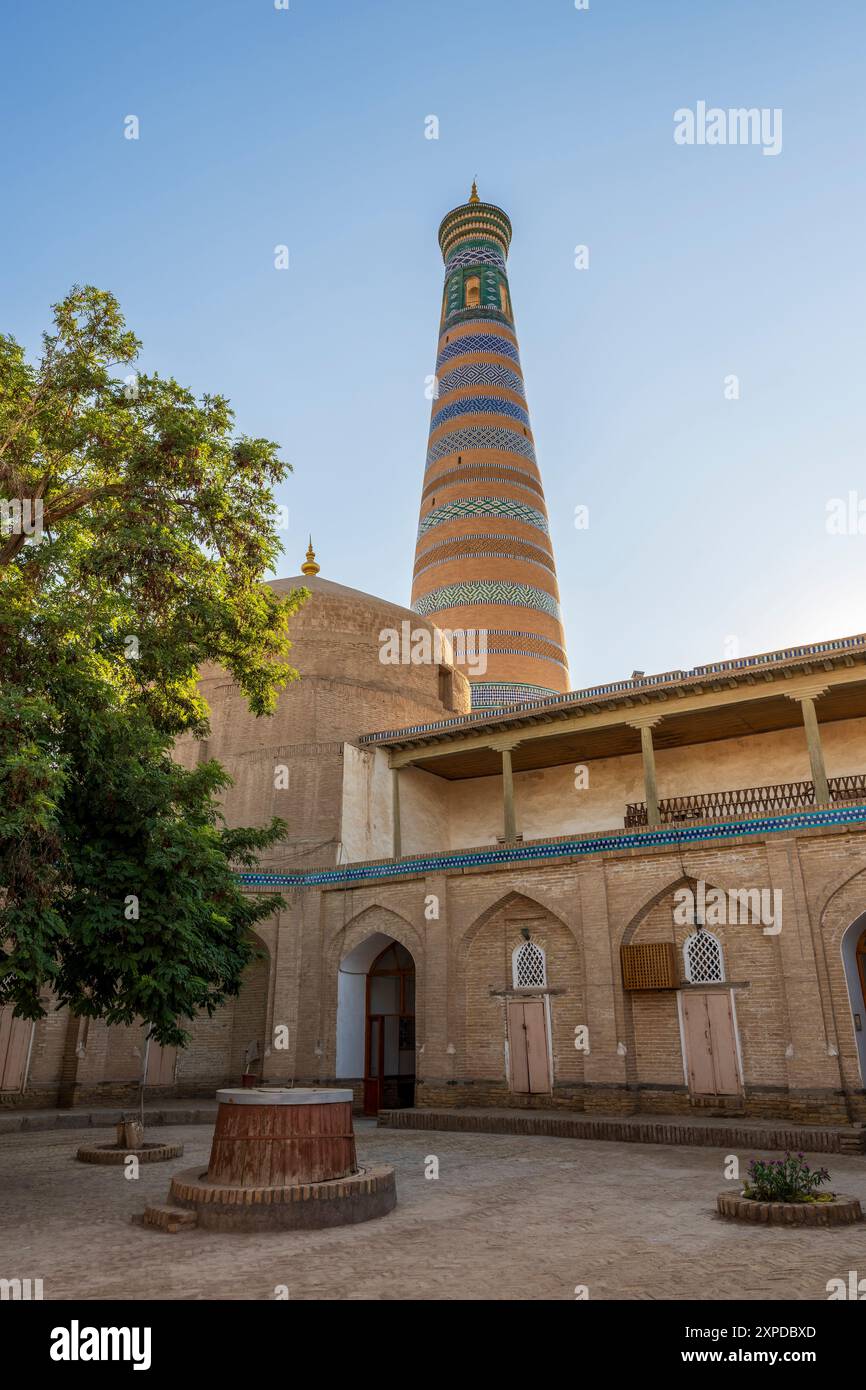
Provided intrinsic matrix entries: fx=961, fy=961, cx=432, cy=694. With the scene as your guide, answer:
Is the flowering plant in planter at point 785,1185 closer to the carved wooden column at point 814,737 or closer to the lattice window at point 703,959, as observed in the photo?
the lattice window at point 703,959

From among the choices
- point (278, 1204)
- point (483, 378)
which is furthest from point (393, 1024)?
point (483, 378)

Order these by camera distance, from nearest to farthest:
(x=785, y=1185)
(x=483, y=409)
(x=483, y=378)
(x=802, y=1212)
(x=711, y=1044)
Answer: (x=802, y=1212), (x=785, y=1185), (x=711, y=1044), (x=483, y=409), (x=483, y=378)

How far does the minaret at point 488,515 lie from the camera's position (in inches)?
1028

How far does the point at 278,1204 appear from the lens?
6145 mm

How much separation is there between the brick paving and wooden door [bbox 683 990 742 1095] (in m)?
3.66

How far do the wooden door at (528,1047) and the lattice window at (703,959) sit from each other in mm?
2349

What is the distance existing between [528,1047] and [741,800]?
5.87 m

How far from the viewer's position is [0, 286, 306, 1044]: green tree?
7.60m

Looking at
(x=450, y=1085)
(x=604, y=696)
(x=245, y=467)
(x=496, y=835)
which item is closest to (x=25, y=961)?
(x=245, y=467)

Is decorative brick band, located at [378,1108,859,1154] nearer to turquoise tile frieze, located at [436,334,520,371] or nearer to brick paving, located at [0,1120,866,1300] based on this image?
brick paving, located at [0,1120,866,1300]

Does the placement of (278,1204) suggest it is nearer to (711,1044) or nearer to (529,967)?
(711,1044)

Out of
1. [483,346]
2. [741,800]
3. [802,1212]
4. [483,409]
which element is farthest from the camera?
[483,346]

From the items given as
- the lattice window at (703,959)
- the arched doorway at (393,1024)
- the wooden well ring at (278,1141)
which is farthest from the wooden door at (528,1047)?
the wooden well ring at (278,1141)
